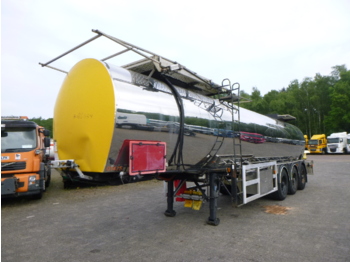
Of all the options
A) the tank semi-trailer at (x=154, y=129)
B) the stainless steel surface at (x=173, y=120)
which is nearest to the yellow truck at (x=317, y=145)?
the stainless steel surface at (x=173, y=120)

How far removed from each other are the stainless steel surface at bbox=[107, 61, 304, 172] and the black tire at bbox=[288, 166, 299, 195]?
1.93 metres

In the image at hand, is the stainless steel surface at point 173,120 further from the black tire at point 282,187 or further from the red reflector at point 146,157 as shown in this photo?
the black tire at point 282,187

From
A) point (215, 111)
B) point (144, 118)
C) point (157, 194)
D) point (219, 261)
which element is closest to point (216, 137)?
point (215, 111)

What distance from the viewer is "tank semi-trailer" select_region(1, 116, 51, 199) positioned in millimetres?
7370

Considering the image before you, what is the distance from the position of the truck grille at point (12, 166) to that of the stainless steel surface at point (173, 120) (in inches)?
201

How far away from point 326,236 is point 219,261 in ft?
7.50

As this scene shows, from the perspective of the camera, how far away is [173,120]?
177 inches

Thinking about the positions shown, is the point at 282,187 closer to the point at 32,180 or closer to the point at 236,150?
the point at 236,150

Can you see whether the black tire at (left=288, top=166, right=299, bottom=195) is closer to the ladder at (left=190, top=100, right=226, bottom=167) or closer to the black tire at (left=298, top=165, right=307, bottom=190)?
the black tire at (left=298, top=165, right=307, bottom=190)

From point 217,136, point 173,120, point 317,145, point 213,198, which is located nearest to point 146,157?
point 173,120

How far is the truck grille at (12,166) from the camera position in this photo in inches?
290

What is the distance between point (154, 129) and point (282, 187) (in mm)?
5539

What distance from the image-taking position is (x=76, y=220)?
612 centimetres

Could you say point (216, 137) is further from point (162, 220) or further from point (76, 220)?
point (76, 220)
